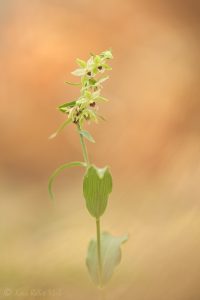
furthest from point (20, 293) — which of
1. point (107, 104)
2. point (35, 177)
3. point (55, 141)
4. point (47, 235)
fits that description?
point (107, 104)

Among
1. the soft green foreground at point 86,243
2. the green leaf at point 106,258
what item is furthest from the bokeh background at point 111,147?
the green leaf at point 106,258

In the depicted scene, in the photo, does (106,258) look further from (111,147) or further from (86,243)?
(111,147)

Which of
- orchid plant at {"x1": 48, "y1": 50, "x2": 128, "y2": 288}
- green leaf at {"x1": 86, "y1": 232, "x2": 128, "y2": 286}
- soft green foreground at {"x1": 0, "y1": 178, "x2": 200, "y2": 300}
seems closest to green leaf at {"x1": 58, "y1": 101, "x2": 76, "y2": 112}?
orchid plant at {"x1": 48, "y1": 50, "x2": 128, "y2": 288}

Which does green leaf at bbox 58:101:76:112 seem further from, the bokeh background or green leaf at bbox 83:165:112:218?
the bokeh background

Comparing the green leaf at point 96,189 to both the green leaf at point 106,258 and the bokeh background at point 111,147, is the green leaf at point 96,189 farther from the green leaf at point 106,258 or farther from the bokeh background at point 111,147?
the bokeh background at point 111,147

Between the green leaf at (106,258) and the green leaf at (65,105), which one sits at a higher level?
the green leaf at (65,105)

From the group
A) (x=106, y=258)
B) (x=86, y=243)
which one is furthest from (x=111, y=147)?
(x=106, y=258)
